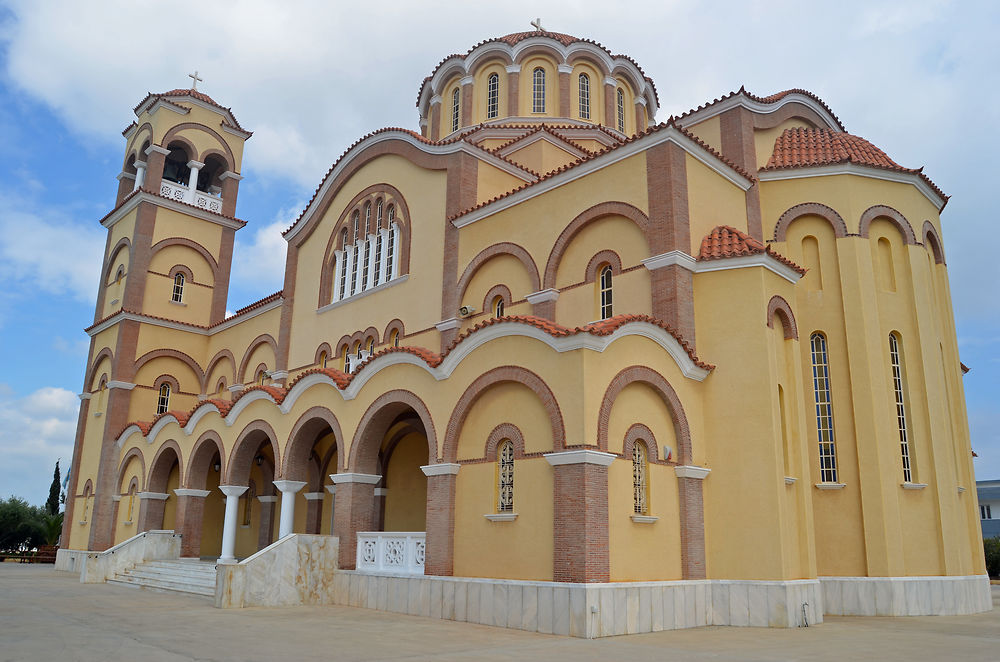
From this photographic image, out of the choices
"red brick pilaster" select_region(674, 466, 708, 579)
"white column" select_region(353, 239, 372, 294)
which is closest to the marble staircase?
"white column" select_region(353, 239, 372, 294)

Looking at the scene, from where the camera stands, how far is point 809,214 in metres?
17.0

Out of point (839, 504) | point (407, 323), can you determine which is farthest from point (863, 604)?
point (407, 323)

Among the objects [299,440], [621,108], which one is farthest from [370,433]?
[621,108]

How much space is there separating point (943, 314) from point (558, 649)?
1319cm

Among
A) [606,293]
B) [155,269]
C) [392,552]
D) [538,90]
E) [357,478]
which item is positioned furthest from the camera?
[155,269]

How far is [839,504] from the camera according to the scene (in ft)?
50.6

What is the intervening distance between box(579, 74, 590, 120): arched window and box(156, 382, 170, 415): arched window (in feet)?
57.3

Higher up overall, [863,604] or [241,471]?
[241,471]

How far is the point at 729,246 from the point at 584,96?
12068mm

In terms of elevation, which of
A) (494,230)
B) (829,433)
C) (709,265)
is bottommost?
(829,433)

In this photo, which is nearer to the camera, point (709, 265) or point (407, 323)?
point (709, 265)

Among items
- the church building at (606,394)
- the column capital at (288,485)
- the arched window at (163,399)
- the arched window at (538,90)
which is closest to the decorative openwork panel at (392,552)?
the church building at (606,394)

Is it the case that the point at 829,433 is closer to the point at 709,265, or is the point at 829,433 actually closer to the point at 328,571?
the point at 709,265

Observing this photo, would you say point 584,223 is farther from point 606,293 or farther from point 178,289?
point 178,289
